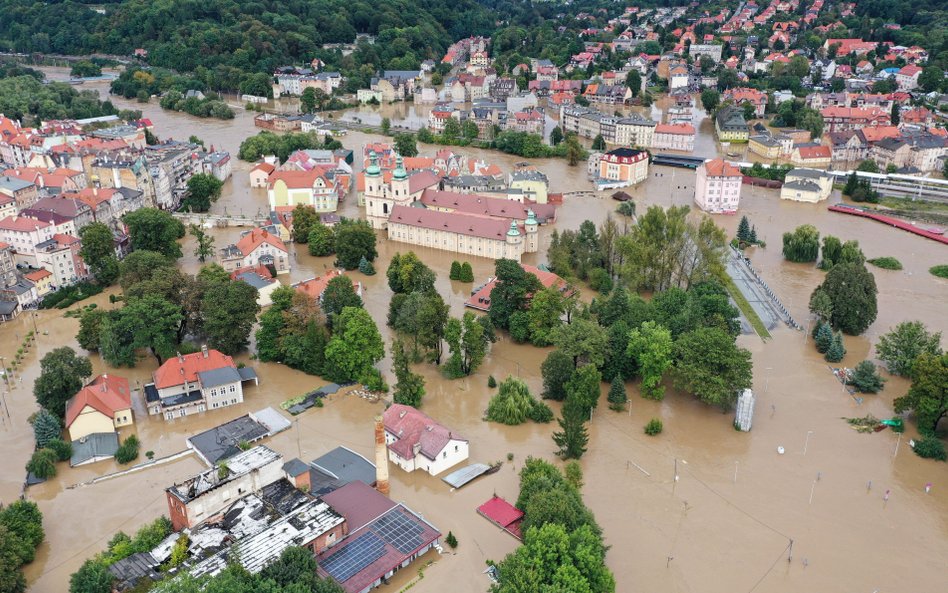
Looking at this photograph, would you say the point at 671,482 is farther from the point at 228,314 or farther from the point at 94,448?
the point at 94,448

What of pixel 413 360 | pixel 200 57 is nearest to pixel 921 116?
Result: pixel 413 360

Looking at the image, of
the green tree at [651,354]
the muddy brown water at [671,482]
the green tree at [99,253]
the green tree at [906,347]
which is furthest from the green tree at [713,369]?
the green tree at [99,253]

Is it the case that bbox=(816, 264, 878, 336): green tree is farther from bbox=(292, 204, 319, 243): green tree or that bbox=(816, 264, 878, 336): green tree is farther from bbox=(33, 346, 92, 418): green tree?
bbox=(33, 346, 92, 418): green tree

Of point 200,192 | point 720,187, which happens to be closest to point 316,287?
point 200,192

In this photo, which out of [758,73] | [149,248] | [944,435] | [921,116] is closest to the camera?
[944,435]

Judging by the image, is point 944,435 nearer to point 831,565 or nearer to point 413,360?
point 831,565

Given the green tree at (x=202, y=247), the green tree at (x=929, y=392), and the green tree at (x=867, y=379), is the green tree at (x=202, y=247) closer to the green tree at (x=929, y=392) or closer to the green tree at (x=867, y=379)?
the green tree at (x=867, y=379)

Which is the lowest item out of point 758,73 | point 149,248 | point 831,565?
point 831,565
